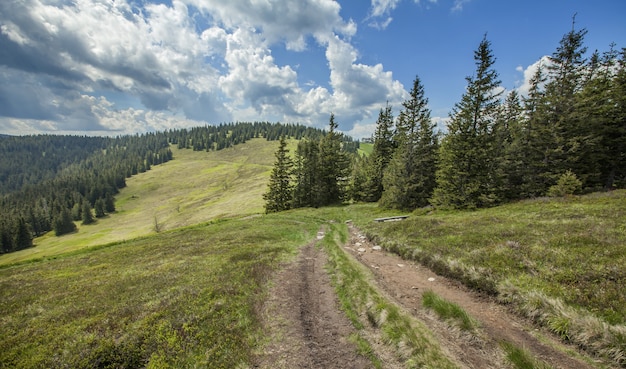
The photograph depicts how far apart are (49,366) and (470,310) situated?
14.3 metres

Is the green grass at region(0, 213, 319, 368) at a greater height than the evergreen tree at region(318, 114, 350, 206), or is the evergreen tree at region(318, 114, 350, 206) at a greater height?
the evergreen tree at region(318, 114, 350, 206)

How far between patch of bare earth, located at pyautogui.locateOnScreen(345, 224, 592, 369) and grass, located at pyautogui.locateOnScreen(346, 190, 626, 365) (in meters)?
0.58

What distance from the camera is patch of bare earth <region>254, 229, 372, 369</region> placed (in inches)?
292

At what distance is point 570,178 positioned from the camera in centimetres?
2545

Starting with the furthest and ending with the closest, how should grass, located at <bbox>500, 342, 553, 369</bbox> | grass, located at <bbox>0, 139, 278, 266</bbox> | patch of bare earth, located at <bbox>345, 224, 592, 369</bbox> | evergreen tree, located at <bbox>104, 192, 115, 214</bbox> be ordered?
evergreen tree, located at <bbox>104, 192, 115, 214</bbox>
grass, located at <bbox>0, 139, 278, 266</bbox>
patch of bare earth, located at <bbox>345, 224, 592, 369</bbox>
grass, located at <bbox>500, 342, 553, 369</bbox>

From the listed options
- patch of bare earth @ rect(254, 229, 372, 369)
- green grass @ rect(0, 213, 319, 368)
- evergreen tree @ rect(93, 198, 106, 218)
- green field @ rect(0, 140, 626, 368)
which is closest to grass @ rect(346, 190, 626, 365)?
green field @ rect(0, 140, 626, 368)

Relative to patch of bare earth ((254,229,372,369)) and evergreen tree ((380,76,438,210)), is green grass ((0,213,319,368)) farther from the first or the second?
evergreen tree ((380,76,438,210))

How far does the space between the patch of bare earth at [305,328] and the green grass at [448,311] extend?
3449 mm

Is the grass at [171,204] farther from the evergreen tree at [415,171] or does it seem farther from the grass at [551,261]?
the grass at [551,261]

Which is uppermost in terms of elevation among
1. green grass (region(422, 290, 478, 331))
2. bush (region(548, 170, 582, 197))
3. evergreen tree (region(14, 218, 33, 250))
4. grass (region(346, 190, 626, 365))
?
bush (region(548, 170, 582, 197))

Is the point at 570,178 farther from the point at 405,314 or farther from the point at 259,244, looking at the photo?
the point at 259,244

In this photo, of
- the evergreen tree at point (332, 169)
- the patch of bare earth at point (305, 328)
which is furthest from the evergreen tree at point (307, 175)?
the patch of bare earth at point (305, 328)

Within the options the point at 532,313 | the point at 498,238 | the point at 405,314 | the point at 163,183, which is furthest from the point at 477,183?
the point at 163,183

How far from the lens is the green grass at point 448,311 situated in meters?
8.23
